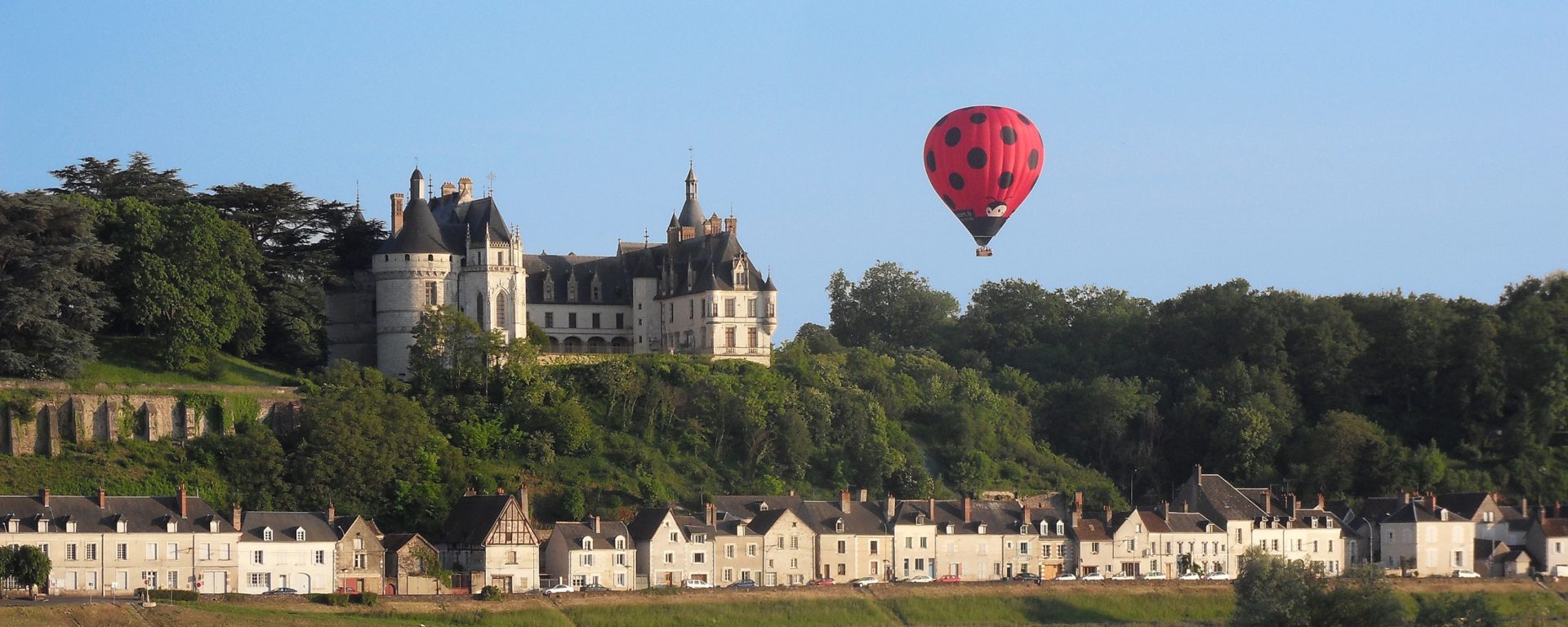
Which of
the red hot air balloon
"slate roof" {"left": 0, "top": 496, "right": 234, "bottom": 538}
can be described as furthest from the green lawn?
the red hot air balloon

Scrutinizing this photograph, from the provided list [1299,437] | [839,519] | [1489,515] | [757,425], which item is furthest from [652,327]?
[1489,515]

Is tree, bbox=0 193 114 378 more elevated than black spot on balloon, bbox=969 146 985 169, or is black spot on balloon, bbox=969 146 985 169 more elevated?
black spot on balloon, bbox=969 146 985 169

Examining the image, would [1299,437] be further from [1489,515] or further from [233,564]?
[233,564]

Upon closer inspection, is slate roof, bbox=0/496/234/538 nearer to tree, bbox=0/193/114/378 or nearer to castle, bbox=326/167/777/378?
tree, bbox=0/193/114/378

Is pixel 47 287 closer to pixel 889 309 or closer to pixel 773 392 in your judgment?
pixel 773 392

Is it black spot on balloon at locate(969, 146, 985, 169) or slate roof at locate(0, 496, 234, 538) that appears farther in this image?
slate roof at locate(0, 496, 234, 538)
